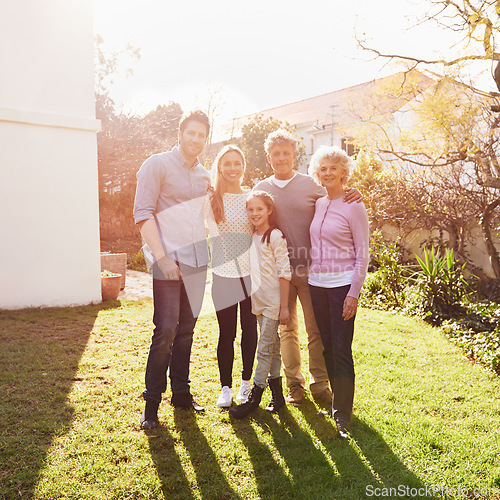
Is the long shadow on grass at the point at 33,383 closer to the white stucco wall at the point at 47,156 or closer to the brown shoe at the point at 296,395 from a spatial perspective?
the white stucco wall at the point at 47,156

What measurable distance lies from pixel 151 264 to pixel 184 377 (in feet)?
3.02

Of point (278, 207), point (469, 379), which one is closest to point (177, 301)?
point (278, 207)

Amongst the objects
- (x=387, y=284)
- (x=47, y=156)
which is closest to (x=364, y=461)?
(x=387, y=284)

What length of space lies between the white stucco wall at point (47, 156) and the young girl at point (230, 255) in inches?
160

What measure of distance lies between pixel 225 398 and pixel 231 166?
5.66 feet

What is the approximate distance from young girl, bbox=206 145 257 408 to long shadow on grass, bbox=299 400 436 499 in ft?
2.36

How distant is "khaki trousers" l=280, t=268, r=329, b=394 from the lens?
11.3ft

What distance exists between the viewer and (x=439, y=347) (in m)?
5.13

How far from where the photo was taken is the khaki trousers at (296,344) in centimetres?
346

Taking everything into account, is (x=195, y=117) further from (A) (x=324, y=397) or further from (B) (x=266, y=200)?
(A) (x=324, y=397)

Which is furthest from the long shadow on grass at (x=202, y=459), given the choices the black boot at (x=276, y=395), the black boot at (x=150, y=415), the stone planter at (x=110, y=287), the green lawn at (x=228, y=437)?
the stone planter at (x=110, y=287)

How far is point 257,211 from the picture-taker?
321 cm

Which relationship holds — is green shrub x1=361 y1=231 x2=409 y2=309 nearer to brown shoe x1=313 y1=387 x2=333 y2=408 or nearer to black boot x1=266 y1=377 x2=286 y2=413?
brown shoe x1=313 y1=387 x2=333 y2=408

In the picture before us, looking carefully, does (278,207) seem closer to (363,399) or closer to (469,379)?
(363,399)
